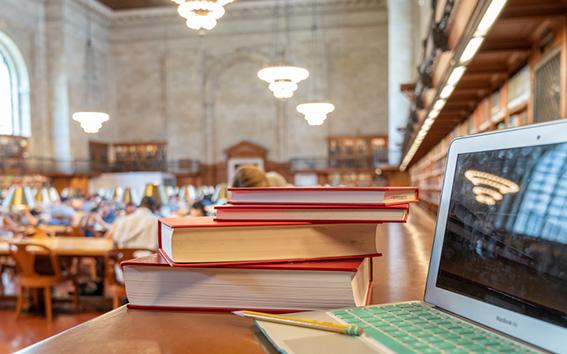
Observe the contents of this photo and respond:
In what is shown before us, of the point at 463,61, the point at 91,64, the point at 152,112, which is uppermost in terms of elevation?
the point at 91,64

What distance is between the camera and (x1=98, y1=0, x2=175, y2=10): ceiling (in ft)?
74.1

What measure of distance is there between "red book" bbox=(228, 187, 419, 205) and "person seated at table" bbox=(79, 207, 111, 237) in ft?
23.9

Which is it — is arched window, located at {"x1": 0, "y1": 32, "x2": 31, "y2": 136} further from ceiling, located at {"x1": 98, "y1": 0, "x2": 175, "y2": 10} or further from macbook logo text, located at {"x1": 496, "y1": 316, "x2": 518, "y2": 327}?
macbook logo text, located at {"x1": 496, "y1": 316, "x2": 518, "y2": 327}

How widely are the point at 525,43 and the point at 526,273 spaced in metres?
4.05

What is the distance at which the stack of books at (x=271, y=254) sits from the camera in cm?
74

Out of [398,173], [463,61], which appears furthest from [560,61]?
[398,173]

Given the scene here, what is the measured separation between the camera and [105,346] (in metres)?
0.62

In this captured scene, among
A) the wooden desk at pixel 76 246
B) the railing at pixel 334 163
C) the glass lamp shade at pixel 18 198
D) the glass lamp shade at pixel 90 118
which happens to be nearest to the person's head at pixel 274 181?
the wooden desk at pixel 76 246

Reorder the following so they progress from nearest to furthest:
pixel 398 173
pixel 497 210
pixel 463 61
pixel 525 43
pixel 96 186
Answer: pixel 497 210 → pixel 463 61 → pixel 525 43 → pixel 398 173 → pixel 96 186

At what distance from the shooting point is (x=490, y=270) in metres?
0.64

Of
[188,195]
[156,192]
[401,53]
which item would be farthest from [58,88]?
[156,192]

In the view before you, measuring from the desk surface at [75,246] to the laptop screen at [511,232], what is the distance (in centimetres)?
486

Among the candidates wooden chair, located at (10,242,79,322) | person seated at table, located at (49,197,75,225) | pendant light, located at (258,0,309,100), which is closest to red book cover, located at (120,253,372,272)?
wooden chair, located at (10,242,79,322)

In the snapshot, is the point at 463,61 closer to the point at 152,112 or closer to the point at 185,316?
the point at 185,316
